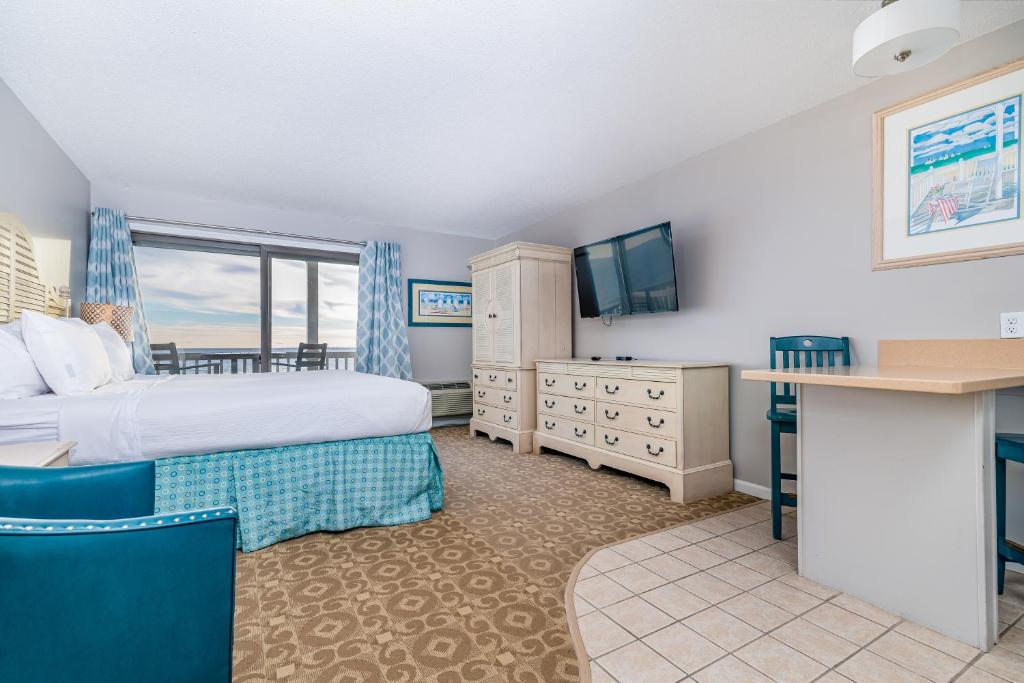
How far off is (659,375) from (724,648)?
1.81 m

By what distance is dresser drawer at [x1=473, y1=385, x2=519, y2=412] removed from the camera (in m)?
4.45

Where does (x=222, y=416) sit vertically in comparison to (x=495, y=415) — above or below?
above

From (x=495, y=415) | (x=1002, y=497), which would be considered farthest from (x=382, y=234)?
(x=1002, y=497)

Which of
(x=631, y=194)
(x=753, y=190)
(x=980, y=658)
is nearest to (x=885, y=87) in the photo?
(x=753, y=190)

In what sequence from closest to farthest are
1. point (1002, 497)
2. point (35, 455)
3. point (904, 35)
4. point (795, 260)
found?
point (35, 455) → point (904, 35) → point (1002, 497) → point (795, 260)

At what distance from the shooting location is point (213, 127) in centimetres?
304

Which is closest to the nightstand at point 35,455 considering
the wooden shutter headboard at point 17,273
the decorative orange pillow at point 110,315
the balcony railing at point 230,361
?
the wooden shutter headboard at point 17,273

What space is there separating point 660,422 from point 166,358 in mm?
4704

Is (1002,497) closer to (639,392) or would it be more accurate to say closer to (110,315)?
(639,392)

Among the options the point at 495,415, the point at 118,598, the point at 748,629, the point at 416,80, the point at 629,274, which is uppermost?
the point at 416,80

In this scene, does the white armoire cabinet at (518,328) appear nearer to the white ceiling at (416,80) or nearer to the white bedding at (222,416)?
the white ceiling at (416,80)

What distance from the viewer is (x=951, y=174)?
2.28 m

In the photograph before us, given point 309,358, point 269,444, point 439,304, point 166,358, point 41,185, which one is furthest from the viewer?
point 439,304

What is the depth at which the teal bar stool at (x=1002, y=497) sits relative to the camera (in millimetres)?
1634
